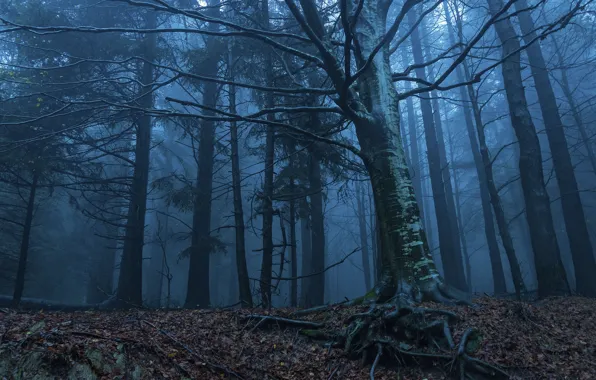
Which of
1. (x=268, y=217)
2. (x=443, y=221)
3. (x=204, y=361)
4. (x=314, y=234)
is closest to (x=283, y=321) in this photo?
(x=204, y=361)

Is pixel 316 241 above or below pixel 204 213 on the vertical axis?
below

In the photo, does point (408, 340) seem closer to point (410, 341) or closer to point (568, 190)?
point (410, 341)

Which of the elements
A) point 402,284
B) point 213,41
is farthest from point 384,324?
point 213,41

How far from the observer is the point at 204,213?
13.4 metres

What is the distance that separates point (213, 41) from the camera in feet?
40.1

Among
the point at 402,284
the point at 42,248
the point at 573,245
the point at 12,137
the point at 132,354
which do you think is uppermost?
the point at 12,137

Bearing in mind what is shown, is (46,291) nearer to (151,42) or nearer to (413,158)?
(151,42)

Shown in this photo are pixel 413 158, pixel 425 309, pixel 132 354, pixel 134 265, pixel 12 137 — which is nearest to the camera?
pixel 132 354

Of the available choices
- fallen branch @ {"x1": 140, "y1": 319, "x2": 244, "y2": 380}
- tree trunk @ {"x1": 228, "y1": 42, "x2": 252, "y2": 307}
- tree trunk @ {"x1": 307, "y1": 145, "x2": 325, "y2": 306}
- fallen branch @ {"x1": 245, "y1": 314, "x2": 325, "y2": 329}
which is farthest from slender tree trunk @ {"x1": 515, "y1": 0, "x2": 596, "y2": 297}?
fallen branch @ {"x1": 140, "y1": 319, "x2": 244, "y2": 380}

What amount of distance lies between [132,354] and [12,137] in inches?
402

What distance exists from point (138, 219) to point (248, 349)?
28.5 feet

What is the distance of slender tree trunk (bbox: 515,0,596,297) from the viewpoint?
370 inches

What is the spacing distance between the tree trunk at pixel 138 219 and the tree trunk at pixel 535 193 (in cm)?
966

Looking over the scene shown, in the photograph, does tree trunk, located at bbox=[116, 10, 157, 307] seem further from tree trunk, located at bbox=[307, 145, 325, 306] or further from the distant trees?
tree trunk, located at bbox=[307, 145, 325, 306]
